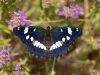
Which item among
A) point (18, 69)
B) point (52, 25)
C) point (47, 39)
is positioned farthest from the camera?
point (52, 25)

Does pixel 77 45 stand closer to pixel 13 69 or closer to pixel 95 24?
pixel 95 24

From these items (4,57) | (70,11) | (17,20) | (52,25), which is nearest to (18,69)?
(4,57)

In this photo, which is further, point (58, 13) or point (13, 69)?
point (58, 13)

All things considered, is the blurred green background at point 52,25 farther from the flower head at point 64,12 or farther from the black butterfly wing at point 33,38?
the black butterfly wing at point 33,38

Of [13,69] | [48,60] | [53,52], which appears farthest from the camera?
[48,60]

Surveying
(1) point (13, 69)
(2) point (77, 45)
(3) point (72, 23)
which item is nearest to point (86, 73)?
(2) point (77, 45)

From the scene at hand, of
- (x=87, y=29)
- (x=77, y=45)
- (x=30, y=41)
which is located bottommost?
(x=77, y=45)

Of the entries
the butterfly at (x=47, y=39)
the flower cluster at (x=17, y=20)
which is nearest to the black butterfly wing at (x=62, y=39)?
the butterfly at (x=47, y=39)

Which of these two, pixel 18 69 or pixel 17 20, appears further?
pixel 17 20

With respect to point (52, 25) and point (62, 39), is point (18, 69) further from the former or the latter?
point (52, 25)
